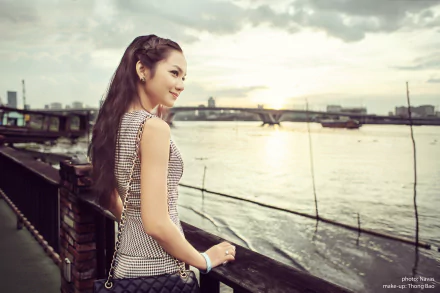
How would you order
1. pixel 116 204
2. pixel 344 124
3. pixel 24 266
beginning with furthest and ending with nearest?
1. pixel 344 124
2. pixel 24 266
3. pixel 116 204

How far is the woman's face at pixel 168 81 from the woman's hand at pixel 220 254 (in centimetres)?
62

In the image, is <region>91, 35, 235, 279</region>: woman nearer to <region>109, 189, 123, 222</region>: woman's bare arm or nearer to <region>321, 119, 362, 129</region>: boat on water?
<region>109, 189, 123, 222</region>: woman's bare arm

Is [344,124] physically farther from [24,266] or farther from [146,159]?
[146,159]

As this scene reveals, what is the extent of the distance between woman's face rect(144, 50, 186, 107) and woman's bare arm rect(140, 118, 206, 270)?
20cm

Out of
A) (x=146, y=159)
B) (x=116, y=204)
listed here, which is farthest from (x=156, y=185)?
(x=116, y=204)

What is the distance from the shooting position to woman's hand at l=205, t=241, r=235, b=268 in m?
1.45

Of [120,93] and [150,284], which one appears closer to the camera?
[150,284]

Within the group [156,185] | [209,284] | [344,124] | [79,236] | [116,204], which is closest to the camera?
[156,185]

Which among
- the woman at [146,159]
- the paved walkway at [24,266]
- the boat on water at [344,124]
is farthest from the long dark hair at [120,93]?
the boat on water at [344,124]

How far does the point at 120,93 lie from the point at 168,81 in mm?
208

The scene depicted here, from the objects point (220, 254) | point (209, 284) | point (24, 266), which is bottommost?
point (24, 266)

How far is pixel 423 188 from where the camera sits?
27109mm

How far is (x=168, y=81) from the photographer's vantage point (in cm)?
145

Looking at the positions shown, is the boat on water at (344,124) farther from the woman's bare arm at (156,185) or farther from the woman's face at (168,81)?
the woman's bare arm at (156,185)
